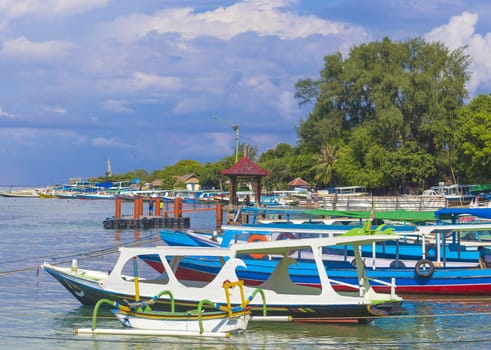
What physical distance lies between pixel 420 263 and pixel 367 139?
194 ft

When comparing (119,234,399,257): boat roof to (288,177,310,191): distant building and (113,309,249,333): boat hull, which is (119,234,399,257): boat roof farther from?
(288,177,310,191): distant building

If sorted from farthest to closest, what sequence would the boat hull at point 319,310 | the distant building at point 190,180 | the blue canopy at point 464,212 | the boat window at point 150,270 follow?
1. the distant building at point 190,180
2. the blue canopy at point 464,212
3. the boat window at point 150,270
4. the boat hull at point 319,310

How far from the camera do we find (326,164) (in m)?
94.1

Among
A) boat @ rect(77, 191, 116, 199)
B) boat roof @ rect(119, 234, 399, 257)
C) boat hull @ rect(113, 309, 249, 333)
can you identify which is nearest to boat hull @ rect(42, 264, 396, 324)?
boat hull @ rect(113, 309, 249, 333)

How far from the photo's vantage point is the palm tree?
9306 centimetres

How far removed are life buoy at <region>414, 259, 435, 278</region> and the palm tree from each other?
2593 inches

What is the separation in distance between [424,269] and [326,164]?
221 feet

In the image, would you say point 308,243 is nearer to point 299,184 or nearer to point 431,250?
point 431,250

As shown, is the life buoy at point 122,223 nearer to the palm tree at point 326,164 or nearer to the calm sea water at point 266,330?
the calm sea water at point 266,330

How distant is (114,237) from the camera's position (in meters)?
56.2

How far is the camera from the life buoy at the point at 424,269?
87.7ft

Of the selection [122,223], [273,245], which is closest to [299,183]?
[122,223]

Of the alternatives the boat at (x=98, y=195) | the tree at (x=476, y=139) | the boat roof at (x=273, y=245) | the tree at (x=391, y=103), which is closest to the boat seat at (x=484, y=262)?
the boat roof at (x=273, y=245)

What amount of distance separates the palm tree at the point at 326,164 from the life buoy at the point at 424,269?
2593 inches
